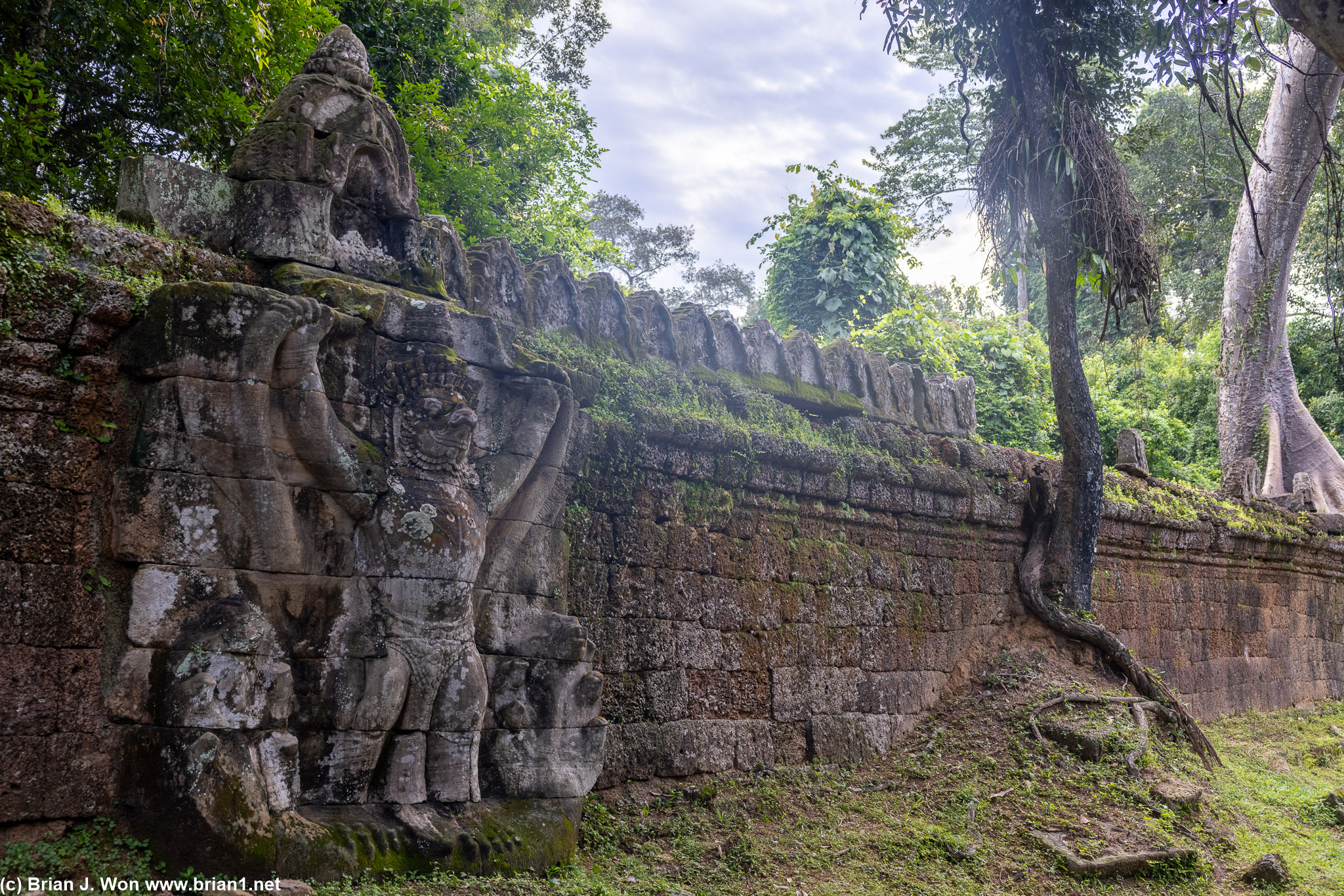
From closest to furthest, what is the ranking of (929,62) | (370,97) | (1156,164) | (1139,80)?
(370,97), (1139,80), (1156,164), (929,62)

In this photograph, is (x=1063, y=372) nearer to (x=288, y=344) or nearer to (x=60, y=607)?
(x=288, y=344)

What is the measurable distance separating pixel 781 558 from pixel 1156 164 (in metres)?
16.8

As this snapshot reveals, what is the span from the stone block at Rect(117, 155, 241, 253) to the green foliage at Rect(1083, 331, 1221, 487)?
43.8 feet

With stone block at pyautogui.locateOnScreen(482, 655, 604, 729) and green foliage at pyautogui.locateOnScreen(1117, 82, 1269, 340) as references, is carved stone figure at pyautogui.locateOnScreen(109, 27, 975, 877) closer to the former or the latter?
stone block at pyautogui.locateOnScreen(482, 655, 604, 729)

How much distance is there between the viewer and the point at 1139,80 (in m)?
7.95

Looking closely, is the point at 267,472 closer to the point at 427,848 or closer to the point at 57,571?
the point at 57,571

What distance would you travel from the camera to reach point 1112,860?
4.81 m

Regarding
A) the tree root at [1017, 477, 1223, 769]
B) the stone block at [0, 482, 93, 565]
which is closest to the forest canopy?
the tree root at [1017, 477, 1223, 769]

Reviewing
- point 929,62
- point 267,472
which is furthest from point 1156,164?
point 267,472

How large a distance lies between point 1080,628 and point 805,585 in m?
2.86

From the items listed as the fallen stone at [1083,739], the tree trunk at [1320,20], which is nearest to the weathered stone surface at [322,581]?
the tree trunk at [1320,20]

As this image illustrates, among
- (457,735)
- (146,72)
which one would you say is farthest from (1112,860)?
(146,72)

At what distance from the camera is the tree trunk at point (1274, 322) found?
40.0ft

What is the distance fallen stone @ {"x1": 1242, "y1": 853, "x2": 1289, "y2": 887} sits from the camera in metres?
4.92
